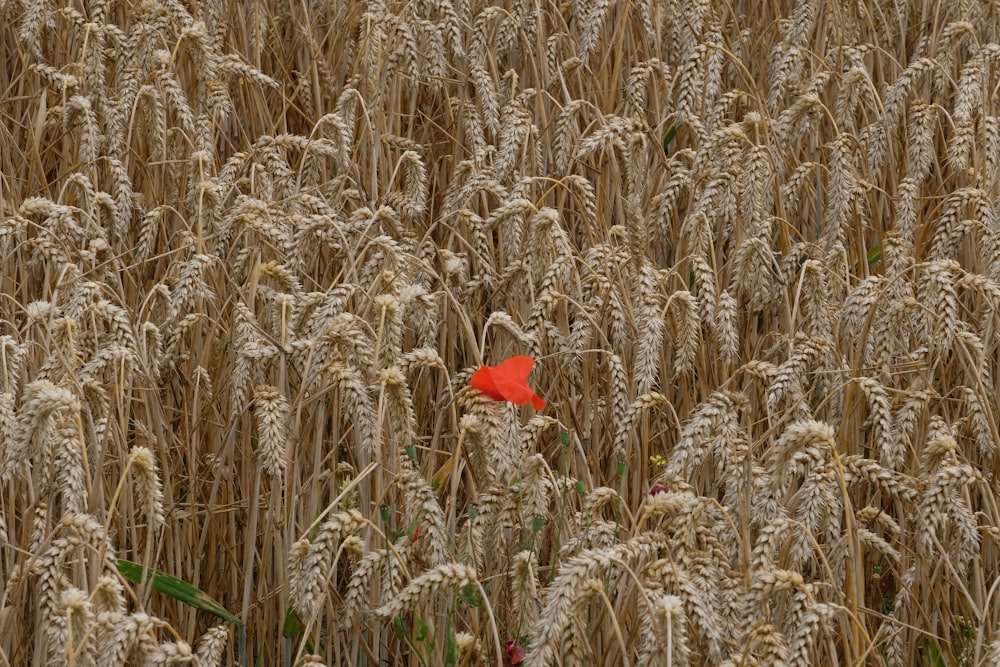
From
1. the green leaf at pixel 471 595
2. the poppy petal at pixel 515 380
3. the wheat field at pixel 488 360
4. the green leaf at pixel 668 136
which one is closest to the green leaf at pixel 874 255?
the wheat field at pixel 488 360

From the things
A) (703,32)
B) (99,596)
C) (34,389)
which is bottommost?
(99,596)

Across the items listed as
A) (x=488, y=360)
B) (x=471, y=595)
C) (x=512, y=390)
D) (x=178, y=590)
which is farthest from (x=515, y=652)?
(x=488, y=360)

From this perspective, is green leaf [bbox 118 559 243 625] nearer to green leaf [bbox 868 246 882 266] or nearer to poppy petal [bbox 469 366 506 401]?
poppy petal [bbox 469 366 506 401]

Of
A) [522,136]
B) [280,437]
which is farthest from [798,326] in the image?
[280,437]

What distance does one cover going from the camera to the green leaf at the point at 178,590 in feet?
5.41

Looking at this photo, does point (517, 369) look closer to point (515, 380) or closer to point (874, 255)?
point (515, 380)

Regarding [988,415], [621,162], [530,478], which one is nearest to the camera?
[530,478]

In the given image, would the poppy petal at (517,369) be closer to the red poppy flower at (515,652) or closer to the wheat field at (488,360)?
the wheat field at (488,360)

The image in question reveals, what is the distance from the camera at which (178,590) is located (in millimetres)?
1688

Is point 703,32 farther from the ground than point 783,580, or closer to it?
farther from the ground

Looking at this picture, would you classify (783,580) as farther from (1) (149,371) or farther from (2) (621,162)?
(2) (621,162)

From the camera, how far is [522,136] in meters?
2.32

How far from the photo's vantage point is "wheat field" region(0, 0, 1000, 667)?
4.70 feet

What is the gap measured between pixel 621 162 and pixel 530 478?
4.32ft
